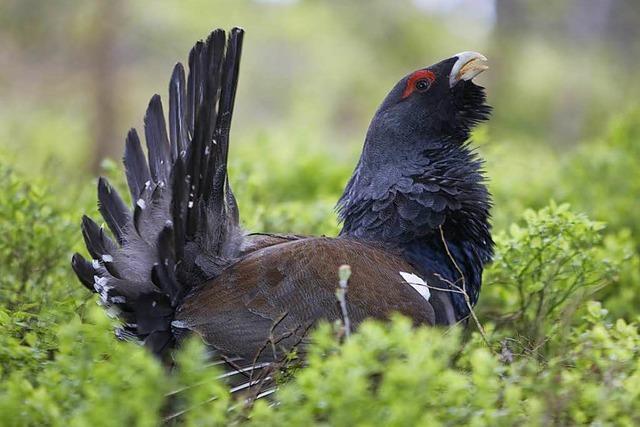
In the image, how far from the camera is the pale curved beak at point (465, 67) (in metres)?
4.77

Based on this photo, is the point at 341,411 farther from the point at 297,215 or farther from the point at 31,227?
the point at 297,215

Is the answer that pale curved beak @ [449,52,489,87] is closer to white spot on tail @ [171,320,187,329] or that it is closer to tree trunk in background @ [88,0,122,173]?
white spot on tail @ [171,320,187,329]

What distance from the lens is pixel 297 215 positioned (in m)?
6.12

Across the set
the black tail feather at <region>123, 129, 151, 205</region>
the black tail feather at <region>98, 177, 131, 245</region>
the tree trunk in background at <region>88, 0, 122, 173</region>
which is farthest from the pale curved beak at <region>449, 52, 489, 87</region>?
the tree trunk in background at <region>88, 0, 122, 173</region>

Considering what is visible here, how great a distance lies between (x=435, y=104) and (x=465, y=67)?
270 millimetres

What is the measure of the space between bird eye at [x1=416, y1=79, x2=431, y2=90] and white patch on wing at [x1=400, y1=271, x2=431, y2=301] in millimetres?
1280

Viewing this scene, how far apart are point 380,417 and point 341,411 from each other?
130 mm

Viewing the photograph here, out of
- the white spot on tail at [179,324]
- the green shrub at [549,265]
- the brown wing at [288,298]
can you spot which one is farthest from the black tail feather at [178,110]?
the green shrub at [549,265]

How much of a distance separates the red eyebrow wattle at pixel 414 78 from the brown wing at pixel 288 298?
4.10ft

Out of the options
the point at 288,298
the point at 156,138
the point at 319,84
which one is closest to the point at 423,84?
the point at 156,138

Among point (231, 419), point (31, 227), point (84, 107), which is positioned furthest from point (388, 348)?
point (84, 107)

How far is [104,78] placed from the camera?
14023 millimetres

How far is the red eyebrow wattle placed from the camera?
4.82 metres

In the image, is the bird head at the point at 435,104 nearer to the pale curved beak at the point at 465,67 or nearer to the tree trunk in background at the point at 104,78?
the pale curved beak at the point at 465,67
